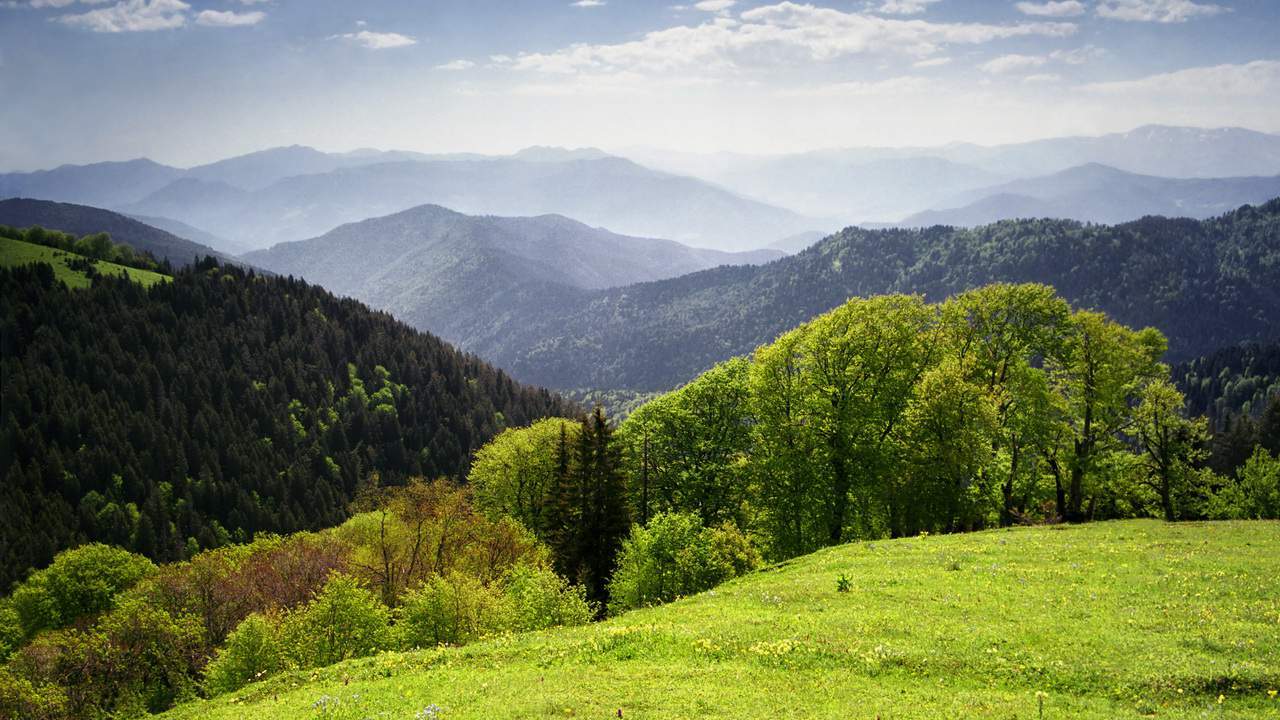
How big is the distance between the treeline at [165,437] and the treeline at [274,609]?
70112 millimetres

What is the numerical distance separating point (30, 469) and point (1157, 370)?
195581 mm

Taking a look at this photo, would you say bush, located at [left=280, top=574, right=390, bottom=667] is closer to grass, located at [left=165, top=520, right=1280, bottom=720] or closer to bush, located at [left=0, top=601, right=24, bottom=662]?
grass, located at [left=165, top=520, right=1280, bottom=720]

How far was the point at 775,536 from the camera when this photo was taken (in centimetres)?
5016

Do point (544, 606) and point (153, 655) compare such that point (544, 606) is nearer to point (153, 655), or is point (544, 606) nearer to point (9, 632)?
point (153, 655)

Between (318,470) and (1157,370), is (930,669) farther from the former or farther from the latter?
(318,470)

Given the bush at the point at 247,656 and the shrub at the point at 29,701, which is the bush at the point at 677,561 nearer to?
the bush at the point at 247,656

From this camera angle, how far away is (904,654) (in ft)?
69.7

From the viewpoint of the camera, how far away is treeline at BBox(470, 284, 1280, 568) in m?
46.8

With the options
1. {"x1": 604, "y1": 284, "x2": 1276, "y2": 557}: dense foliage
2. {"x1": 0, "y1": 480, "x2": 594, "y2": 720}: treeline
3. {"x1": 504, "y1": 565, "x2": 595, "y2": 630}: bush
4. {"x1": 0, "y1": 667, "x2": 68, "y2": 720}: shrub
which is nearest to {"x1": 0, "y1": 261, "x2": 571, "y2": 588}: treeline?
{"x1": 0, "y1": 480, "x2": 594, "y2": 720}: treeline

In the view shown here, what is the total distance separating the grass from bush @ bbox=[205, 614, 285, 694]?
51.7 ft

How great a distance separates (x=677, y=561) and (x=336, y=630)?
22.1m

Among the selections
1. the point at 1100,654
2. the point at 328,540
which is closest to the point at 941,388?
the point at 1100,654

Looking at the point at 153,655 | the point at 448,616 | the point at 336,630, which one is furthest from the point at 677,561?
the point at 153,655

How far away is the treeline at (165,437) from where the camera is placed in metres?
145
